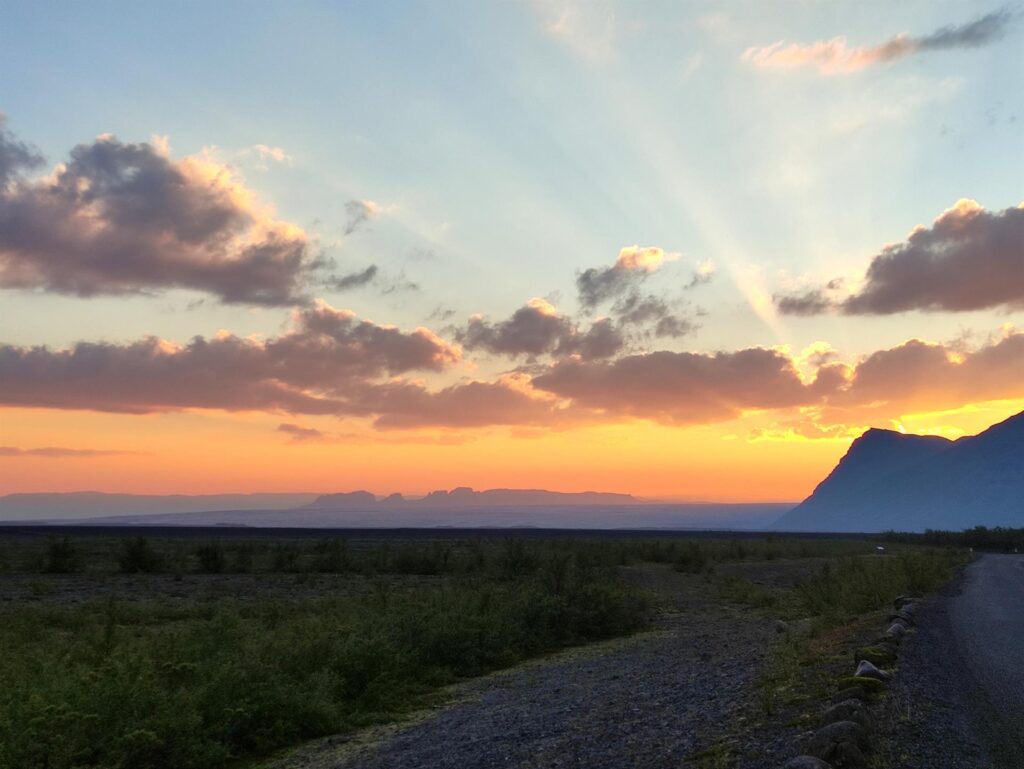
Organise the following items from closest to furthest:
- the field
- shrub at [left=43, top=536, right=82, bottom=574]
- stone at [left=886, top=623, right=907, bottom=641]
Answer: the field < stone at [left=886, top=623, right=907, bottom=641] < shrub at [left=43, top=536, right=82, bottom=574]

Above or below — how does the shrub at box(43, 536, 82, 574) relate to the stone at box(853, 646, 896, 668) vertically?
below

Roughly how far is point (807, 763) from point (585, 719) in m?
5.33

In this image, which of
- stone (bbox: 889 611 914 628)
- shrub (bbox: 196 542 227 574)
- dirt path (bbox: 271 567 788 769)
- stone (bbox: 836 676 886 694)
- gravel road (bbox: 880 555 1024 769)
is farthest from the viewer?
shrub (bbox: 196 542 227 574)

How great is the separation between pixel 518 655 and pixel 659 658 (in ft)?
12.8

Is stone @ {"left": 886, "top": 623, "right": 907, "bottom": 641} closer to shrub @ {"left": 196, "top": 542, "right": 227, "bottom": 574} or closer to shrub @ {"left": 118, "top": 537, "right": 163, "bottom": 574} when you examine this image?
shrub @ {"left": 196, "top": 542, "right": 227, "bottom": 574}

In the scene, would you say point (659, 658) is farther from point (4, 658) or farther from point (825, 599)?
point (4, 658)

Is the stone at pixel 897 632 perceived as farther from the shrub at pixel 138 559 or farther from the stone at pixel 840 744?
the shrub at pixel 138 559

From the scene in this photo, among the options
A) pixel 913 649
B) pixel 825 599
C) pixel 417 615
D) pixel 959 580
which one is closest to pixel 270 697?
pixel 417 615

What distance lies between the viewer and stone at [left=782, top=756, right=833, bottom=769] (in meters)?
7.16

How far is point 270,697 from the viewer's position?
505 inches

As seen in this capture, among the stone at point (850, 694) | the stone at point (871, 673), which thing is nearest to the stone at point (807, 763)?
the stone at point (850, 694)

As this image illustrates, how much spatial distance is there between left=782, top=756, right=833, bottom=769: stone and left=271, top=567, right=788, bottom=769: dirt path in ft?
2.58

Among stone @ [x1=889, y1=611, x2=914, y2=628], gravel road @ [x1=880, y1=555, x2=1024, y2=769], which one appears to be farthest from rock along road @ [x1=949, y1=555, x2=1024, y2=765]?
stone @ [x1=889, y1=611, x2=914, y2=628]

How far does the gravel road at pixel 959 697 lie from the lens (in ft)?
A: 26.5
